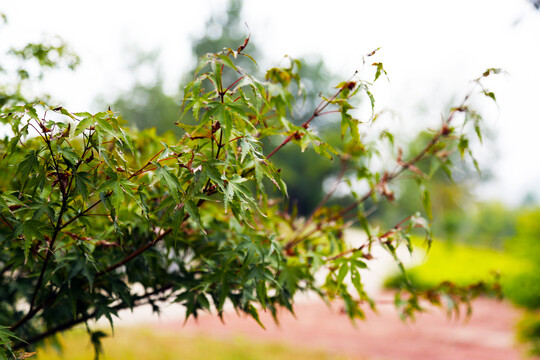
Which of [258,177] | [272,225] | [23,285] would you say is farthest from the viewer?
[272,225]

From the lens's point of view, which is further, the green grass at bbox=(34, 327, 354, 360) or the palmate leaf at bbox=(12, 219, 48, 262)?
the green grass at bbox=(34, 327, 354, 360)

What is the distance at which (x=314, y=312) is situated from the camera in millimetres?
10000

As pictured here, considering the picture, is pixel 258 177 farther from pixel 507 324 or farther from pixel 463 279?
pixel 463 279

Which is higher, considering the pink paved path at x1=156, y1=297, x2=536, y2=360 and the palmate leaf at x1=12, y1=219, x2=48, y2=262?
the pink paved path at x1=156, y1=297, x2=536, y2=360

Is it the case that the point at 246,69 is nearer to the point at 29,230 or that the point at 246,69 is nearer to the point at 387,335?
the point at 387,335

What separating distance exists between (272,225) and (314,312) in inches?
330

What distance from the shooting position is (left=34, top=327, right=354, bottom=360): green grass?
18.8ft

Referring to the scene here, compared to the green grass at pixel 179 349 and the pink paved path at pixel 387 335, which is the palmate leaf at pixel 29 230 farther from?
the pink paved path at pixel 387 335

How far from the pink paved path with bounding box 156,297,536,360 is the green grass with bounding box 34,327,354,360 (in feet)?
1.37

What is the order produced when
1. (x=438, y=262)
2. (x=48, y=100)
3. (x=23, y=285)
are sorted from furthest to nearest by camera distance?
(x=438, y=262), (x=48, y=100), (x=23, y=285)

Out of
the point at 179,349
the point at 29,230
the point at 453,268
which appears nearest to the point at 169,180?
the point at 29,230

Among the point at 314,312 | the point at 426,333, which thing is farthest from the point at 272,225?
the point at 314,312

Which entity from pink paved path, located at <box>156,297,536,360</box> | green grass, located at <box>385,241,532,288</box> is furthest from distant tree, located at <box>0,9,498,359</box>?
green grass, located at <box>385,241,532,288</box>

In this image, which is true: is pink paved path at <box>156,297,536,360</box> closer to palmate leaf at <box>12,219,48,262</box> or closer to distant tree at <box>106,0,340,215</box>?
palmate leaf at <box>12,219,48,262</box>
